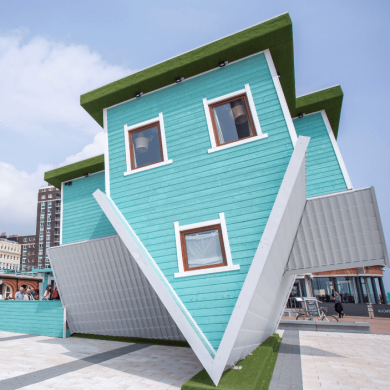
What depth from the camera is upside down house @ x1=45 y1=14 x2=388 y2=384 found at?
234 inches

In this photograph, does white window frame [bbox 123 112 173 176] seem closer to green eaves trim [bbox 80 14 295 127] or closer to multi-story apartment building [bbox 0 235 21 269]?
green eaves trim [bbox 80 14 295 127]

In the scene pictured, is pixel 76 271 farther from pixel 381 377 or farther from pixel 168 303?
pixel 381 377

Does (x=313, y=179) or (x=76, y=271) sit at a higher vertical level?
(x=313, y=179)

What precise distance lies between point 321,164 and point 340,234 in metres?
2.78

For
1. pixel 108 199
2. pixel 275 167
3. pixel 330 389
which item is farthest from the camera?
pixel 108 199

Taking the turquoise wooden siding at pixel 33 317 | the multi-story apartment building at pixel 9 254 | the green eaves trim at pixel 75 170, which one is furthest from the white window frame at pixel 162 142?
the multi-story apartment building at pixel 9 254

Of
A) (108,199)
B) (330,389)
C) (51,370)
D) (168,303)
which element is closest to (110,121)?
(108,199)

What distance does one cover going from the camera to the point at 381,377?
21.1 ft

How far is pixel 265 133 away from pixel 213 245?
2960 mm

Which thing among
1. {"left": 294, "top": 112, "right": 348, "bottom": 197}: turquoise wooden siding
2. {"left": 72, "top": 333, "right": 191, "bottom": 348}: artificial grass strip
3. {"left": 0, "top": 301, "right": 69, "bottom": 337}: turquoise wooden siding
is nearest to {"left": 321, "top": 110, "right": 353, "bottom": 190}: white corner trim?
{"left": 294, "top": 112, "right": 348, "bottom": 197}: turquoise wooden siding

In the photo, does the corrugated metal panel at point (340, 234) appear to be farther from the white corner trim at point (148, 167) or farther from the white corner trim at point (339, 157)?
the white corner trim at point (148, 167)

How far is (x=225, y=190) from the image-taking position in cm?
665

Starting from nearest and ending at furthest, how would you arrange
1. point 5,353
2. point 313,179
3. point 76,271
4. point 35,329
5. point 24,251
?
point 5,353 < point 313,179 < point 76,271 < point 35,329 < point 24,251

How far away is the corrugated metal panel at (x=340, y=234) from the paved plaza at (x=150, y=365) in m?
2.66
